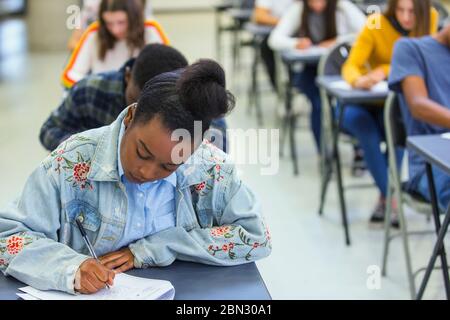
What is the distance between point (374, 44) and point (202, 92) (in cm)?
235

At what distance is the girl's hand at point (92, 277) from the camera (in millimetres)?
1268

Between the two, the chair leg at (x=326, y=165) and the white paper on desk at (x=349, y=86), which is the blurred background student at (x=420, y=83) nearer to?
the white paper on desk at (x=349, y=86)

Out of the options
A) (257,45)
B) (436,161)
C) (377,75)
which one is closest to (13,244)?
(436,161)

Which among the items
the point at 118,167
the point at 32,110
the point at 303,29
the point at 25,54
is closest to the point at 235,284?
the point at 118,167

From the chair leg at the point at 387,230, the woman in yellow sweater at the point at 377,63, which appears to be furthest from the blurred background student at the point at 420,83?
the woman in yellow sweater at the point at 377,63

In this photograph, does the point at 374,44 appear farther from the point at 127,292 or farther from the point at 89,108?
the point at 127,292

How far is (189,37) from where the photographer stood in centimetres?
936

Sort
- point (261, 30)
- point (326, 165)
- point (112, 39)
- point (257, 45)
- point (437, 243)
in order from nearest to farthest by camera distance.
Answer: point (437, 243) < point (112, 39) < point (326, 165) < point (261, 30) < point (257, 45)

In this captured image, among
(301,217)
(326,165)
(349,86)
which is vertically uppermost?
(349,86)

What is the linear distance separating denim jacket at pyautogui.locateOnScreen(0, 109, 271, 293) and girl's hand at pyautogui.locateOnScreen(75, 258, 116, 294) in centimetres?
1

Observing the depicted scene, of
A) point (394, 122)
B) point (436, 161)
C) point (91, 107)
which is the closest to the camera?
point (436, 161)

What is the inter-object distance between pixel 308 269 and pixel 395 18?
52.2 inches

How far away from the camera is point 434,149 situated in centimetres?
211

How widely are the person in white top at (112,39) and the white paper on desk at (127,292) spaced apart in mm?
1976
